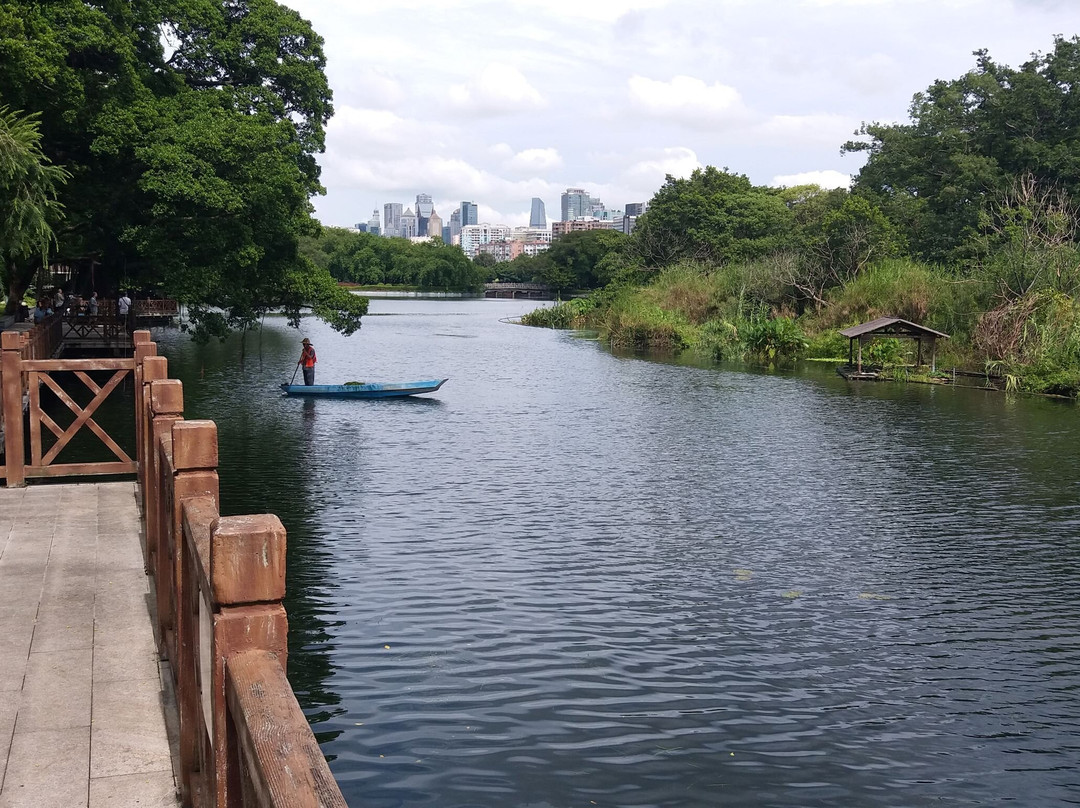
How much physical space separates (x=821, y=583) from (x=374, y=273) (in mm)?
129794

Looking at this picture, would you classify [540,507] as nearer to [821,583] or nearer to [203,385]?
[821,583]

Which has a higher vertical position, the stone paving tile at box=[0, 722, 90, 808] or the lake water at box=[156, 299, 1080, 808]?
the stone paving tile at box=[0, 722, 90, 808]

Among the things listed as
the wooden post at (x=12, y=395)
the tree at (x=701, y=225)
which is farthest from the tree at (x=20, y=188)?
the tree at (x=701, y=225)

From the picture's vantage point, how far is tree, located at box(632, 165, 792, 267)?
7244 centimetres

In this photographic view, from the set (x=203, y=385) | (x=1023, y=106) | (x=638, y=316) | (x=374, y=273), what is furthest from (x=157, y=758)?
(x=374, y=273)

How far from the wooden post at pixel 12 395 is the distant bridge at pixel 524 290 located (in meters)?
116

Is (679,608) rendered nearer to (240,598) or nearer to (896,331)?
(240,598)

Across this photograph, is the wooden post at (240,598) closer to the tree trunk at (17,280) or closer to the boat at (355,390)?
the boat at (355,390)

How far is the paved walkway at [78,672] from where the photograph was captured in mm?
4379

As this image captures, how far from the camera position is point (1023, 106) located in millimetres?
49531

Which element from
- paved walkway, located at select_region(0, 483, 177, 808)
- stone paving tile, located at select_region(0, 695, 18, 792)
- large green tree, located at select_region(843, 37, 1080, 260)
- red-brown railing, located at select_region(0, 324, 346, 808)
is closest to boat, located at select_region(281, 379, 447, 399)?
paved walkway, located at select_region(0, 483, 177, 808)

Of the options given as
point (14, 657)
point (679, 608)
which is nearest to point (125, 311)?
point (679, 608)

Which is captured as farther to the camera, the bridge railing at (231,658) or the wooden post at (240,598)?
the wooden post at (240,598)

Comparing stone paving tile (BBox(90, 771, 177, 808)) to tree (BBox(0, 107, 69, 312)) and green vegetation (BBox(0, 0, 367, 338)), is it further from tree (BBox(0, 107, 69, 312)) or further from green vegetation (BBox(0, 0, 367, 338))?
green vegetation (BBox(0, 0, 367, 338))
